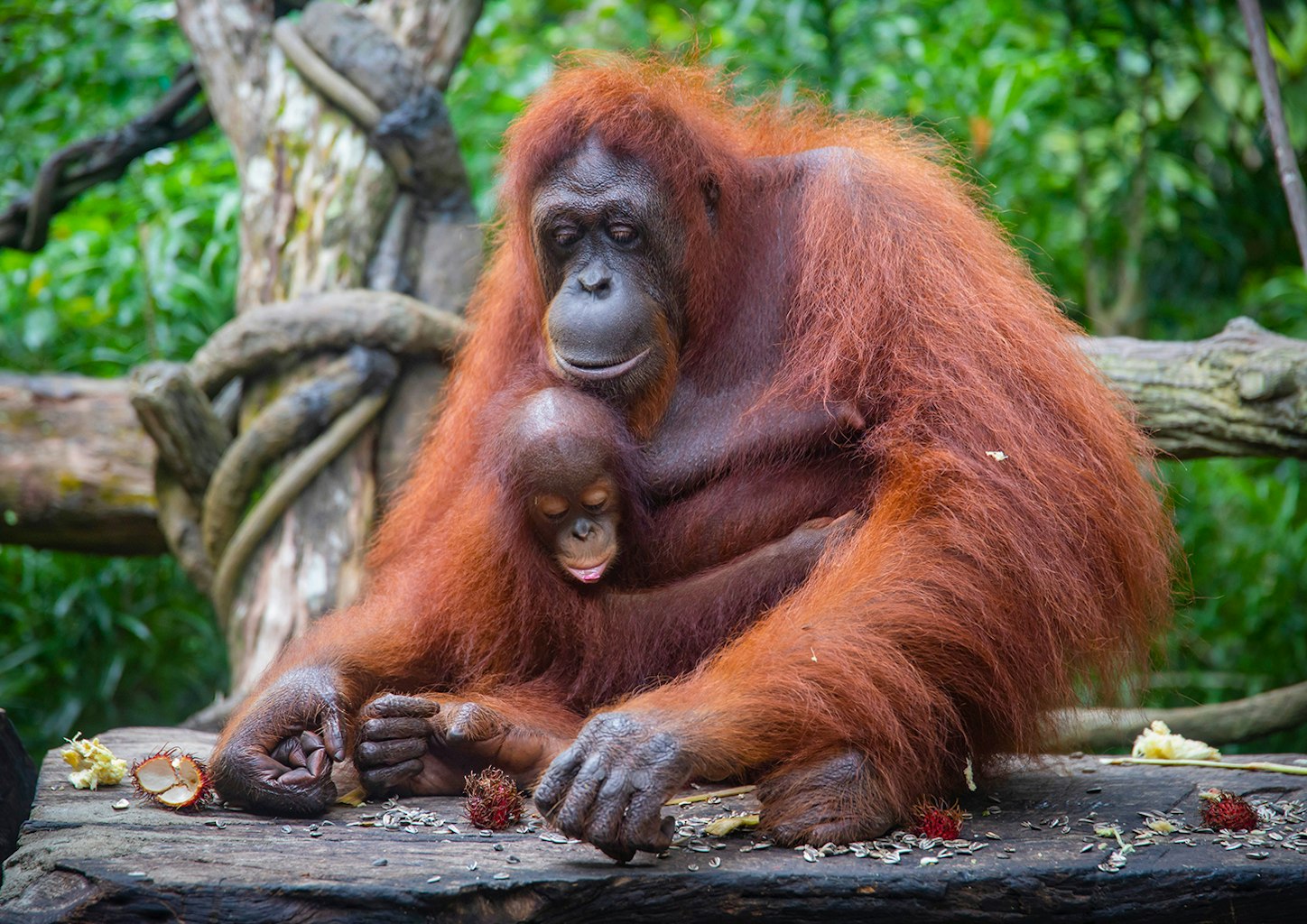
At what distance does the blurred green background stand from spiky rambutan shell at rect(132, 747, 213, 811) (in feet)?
9.30

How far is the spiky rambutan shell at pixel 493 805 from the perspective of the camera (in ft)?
6.88

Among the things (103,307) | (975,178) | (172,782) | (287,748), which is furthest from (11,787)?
(975,178)

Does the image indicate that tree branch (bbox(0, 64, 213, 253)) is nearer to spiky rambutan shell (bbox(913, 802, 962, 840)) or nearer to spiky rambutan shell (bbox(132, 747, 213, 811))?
spiky rambutan shell (bbox(132, 747, 213, 811))

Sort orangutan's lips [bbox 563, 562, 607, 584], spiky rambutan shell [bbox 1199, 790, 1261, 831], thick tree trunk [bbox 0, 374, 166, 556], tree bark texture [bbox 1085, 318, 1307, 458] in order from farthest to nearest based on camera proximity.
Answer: thick tree trunk [bbox 0, 374, 166, 556]
tree bark texture [bbox 1085, 318, 1307, 458]
orangutan's lips [bbox 563, 562, 607, 584]
spiky rambutan shell [bbox 1199, 790, 1261, 831]

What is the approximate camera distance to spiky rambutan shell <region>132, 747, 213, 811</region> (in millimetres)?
2248

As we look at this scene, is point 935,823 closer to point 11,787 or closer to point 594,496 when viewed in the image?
point 594,496

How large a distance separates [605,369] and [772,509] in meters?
0.39

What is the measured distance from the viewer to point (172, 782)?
2.28 meters

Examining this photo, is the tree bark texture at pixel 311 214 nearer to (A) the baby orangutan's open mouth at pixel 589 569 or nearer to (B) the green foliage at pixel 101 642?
(A) the baby orangutan's open mouth at pixel 589 569

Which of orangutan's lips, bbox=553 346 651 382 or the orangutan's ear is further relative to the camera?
the orangutan's ear

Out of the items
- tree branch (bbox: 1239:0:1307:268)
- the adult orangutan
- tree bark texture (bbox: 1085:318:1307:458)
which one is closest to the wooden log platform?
the adult orangutan

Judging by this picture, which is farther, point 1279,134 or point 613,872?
point 1279,134

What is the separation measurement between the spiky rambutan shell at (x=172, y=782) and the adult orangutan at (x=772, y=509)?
0.06 metres

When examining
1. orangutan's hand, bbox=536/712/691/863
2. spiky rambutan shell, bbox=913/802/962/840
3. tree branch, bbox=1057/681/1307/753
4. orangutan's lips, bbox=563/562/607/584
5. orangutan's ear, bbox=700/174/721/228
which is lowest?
tree branch, bbox=1057/681/1307/753
